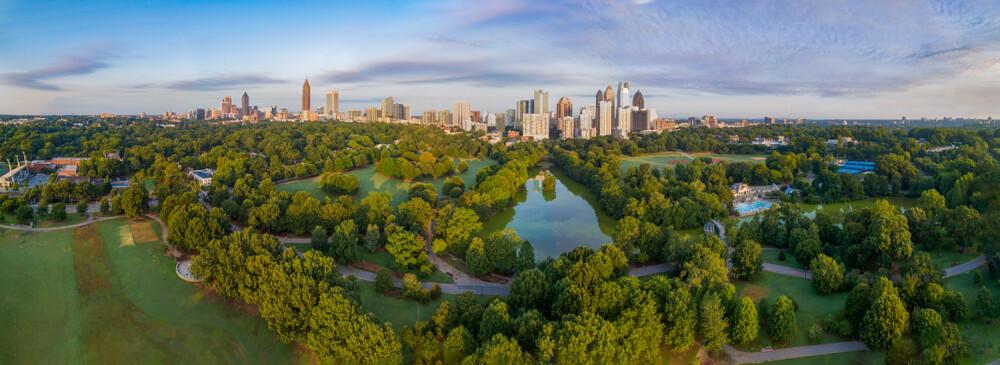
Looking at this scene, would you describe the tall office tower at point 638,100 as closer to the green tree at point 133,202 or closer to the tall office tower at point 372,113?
the tall office tower at point 372,113

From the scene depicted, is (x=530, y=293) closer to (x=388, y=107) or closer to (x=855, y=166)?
(x=855, y=166)

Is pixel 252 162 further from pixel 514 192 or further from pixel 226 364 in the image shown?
pixel 226 364

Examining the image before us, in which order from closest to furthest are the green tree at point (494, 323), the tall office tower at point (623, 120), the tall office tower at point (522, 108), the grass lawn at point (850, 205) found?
the green tree at point (494, 323)
the grass lawn at point (850, 205)
the tall office tower at point (623, 120)
the tall office tower at point (522, 108)

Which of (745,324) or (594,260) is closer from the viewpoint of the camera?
(745,324)

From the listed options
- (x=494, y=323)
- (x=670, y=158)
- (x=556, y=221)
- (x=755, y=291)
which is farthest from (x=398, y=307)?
(x=670, y=158)

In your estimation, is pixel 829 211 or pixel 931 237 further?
pixel 829 211

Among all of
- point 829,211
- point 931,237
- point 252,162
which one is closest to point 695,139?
point 829,211

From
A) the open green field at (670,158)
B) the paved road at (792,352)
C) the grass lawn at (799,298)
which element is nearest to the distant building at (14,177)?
the paved road at (792,352)
